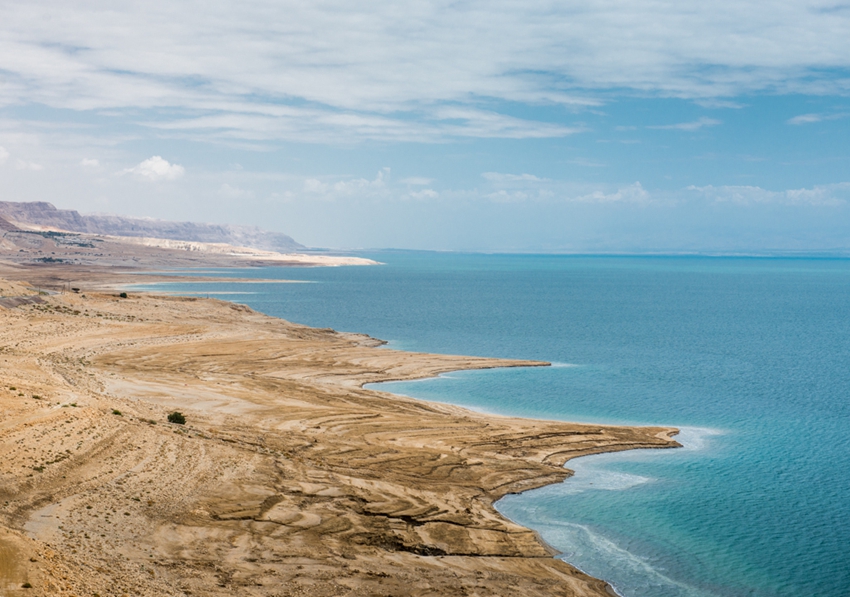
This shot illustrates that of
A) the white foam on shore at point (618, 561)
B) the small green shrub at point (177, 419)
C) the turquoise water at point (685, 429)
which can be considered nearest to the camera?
the white foam on shore at point (618, 561)

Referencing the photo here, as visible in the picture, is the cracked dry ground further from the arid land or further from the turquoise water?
the turquoise water

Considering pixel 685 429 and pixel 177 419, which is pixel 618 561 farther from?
pixel 177 419

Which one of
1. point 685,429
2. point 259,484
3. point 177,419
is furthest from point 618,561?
point 177,419

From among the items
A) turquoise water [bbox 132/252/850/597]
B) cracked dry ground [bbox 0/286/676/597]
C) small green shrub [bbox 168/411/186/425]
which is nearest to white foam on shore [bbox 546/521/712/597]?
turquoise water [bbox 132/252/850/597]

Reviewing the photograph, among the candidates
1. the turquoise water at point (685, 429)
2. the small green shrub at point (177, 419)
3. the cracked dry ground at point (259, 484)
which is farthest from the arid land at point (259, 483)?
the turquoise water at point (685, 429)

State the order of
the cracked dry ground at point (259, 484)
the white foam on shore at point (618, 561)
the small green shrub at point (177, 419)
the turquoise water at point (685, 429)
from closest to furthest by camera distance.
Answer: the cracked dry ground at point (259, 484)
the white foam on shore at point (618, 561)
the turquoise water at point (685, 429)
the small green shrub at point (177, 419)

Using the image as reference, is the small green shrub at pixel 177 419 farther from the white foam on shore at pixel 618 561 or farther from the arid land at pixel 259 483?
the white foam on shore at pixel 618 561

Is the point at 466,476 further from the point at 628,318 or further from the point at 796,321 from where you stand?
the point at 796,321
